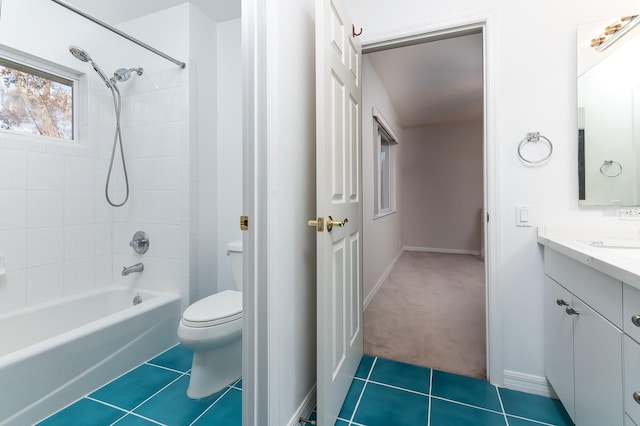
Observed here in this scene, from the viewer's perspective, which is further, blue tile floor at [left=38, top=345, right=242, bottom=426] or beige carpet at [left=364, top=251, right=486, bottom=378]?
beige carpet at [left=364, top=251, right=486, bottom=378]

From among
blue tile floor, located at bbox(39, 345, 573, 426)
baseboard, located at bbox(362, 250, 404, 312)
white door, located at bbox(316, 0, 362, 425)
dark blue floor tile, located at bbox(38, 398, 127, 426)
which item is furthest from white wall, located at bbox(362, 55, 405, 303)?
dark blue floor tile, located at bbox(38, 398, 127, 426)

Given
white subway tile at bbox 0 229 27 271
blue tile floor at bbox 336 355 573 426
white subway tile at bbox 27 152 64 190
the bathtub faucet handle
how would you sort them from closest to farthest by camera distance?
blue tile floor at bbox 336 355 573 426 → white subway tile at bbox 0 229 27 271 → white subway tile at bbox 27 152 64 190 → the bathtub faucet handle

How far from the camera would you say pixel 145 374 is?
5.71ft

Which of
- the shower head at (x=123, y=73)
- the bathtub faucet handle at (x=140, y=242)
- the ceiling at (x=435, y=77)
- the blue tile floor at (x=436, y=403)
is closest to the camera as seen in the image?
the blue tile floor at (x=436, y=403)

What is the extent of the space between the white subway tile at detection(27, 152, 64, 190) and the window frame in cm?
11

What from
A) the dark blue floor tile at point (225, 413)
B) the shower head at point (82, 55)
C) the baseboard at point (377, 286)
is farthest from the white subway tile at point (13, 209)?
the baseboard at point (377, 286)

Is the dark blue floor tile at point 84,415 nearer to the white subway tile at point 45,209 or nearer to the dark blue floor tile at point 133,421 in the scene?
the dark blue floor tile at point 133,421

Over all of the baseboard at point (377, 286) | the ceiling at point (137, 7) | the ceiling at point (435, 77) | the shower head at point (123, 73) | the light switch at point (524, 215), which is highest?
the ceiling at point (435, 77)

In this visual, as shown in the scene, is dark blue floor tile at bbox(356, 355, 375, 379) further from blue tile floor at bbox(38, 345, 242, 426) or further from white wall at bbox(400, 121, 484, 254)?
white wall at bbox(400, 121, 484, 254)

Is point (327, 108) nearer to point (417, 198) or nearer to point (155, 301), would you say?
point (155, 301)

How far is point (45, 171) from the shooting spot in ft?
6.28

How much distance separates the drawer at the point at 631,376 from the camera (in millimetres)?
788

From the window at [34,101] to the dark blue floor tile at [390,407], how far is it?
2.59 meters

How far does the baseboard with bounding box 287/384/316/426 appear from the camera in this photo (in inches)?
49.5
